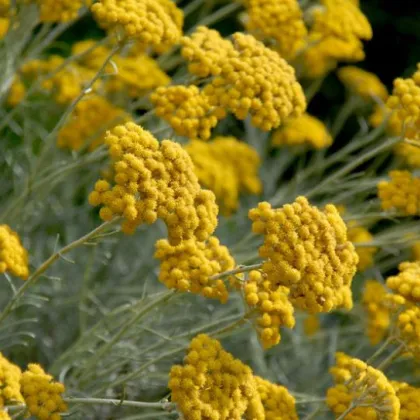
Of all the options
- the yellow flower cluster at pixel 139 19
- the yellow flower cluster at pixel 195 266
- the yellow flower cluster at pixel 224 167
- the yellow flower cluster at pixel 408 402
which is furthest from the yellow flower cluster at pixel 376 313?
the yellow flower cluster at pixel 139 19

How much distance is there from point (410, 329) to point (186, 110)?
24.0 inches

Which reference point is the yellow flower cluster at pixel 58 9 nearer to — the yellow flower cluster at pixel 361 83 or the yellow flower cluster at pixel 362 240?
the yellow flower cluster at pixel 362 240

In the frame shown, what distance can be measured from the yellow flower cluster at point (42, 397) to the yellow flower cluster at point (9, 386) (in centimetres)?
2

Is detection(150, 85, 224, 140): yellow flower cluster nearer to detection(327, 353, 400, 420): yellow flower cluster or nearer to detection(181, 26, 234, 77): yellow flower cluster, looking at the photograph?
detection(181, 26, 234, 77): yellow flower cluster

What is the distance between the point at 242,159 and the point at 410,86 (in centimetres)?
90

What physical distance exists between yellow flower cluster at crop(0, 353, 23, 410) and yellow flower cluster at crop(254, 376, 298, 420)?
1.39ft

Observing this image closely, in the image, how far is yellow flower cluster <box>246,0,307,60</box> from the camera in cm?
200

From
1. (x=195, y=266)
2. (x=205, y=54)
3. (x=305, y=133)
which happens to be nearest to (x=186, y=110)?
(x=205, y=54)

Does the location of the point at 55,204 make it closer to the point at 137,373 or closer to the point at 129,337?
the point at 129,337

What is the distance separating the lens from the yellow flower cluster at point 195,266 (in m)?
1.43

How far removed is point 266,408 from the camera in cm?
149

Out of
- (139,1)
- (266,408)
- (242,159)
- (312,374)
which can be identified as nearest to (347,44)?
(242,159)

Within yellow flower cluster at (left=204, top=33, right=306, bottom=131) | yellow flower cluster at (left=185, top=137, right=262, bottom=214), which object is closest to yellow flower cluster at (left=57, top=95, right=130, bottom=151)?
yellow flower cluster at (left=185, top=137, right=262, bottom=214)

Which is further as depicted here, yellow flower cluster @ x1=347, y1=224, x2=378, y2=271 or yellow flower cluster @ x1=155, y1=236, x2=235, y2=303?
yellow flower cluster @ x1=347, y1=224, x2=378, y2=271
